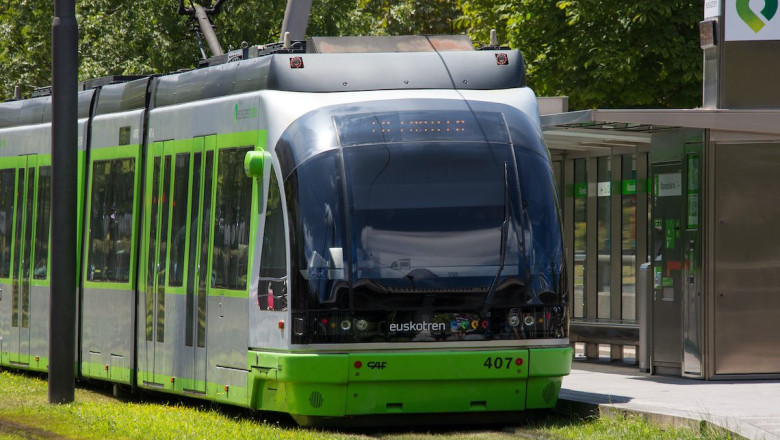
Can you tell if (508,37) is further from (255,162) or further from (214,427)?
(214,427)

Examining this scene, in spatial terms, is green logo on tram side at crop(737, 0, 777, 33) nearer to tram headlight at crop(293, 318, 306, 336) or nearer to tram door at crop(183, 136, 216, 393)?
tram door at crop(183, 136, 216, 393)

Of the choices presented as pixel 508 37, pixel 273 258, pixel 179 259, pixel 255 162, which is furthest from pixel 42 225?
pixel 508 37

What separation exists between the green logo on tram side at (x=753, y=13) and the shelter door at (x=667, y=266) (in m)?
1.61

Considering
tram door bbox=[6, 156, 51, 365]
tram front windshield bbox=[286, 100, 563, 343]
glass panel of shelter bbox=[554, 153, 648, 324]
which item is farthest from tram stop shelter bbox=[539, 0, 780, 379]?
tram door bbox=[6, 156, 51, 365]

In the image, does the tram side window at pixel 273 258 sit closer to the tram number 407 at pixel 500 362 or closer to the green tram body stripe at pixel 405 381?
the green tram body stripe at pixel 405 381

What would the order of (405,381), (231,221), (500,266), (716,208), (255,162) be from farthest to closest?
(716,208) → (231,221) → (255,162) → (500,266) → (405,381)

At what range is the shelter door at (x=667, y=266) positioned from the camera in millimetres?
14953

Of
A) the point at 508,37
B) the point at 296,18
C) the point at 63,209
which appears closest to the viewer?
the point at 63,209

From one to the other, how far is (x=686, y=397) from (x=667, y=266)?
8.74ft

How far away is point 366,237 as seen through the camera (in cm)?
1102

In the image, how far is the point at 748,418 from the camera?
36.0ft

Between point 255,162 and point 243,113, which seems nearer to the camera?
point 255,162

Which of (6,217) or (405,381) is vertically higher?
(6,217)

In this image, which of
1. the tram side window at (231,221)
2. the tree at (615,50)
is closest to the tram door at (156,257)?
the tram side window at (231,221)
